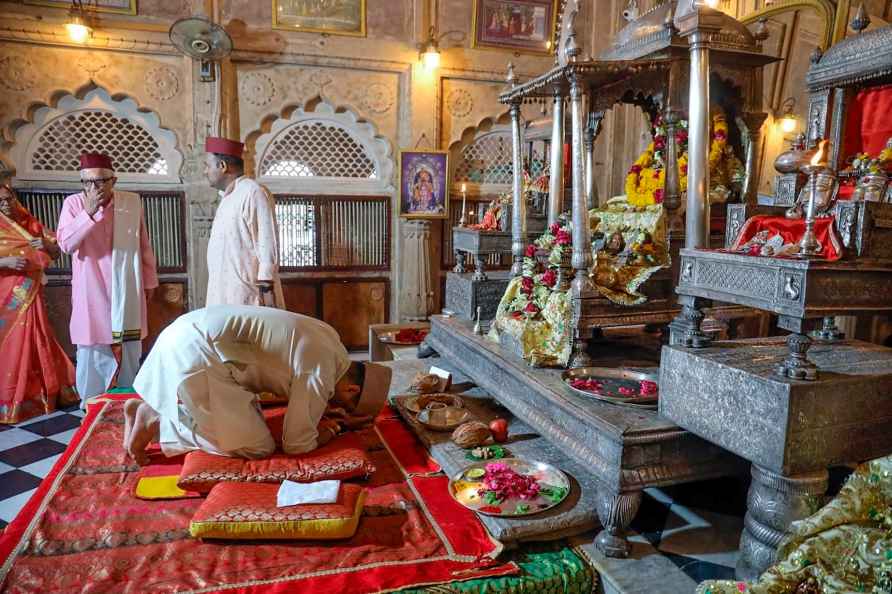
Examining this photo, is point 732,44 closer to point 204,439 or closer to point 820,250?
point 820,250

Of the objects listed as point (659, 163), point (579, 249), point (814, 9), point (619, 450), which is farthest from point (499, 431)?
point (814, 9)

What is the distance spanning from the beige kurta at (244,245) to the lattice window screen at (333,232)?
9.58ft

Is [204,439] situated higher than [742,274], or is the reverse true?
[742,274]

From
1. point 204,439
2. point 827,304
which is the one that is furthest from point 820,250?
point 204,439

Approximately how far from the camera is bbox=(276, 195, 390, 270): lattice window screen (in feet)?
25.3

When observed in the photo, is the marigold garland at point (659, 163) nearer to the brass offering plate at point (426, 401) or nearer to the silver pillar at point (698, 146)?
the silver pillar at point (698, 146)

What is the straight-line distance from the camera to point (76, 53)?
660 centimetres

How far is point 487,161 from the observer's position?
835 cm

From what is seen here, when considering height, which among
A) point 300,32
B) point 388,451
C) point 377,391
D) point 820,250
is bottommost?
point 388,451

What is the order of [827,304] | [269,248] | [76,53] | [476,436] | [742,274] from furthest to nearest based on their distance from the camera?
[76,53] → [269,248] → [476,436] → [742,274] → [827,304]

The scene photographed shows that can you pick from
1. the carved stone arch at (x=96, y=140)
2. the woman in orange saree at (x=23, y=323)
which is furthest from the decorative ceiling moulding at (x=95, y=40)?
the woman in orange saree at (x=23, y=323)

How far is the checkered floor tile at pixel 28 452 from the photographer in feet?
12.2

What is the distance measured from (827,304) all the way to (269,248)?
359 cm

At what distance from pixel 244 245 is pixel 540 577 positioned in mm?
3246
